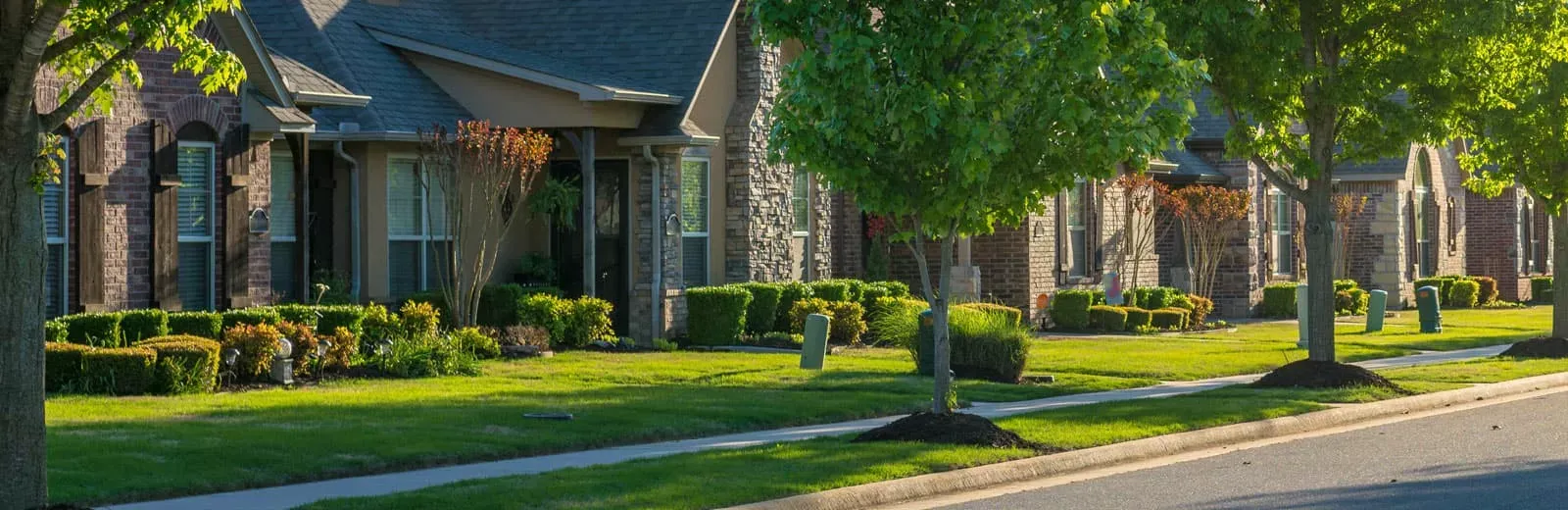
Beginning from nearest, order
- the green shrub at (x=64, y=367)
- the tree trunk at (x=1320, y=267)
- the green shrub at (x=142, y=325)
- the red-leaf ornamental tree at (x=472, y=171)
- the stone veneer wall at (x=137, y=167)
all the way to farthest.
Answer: the green shrub at (x=64, y=367) < the green shrub at (x=142, y=325) < the stone veneer wall at (x=137, y=167) < the tree trunk at (x=1320, y=267) < the red-leaf ornamental tree at (x=472, y=171)

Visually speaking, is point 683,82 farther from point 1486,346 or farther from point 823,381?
point 1486,346

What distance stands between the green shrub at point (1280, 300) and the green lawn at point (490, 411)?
13984 mm

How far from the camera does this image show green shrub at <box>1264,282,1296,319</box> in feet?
133

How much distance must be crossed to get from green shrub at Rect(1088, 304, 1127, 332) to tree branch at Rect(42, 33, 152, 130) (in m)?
25.2

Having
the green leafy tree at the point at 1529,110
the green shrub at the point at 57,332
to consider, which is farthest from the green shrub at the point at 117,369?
the green leafy tree at the point at 1529,110

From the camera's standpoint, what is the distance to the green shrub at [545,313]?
24.5m

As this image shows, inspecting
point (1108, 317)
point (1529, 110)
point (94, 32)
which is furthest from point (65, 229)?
point (1108, 317)

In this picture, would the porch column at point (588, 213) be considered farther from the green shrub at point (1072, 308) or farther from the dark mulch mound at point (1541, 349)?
the dark mulch mound at point (1541, 349)

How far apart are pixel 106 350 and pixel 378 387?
276 cm

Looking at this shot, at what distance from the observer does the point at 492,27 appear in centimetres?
2972

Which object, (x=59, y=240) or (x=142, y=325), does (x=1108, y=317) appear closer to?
(x=142, y=325)

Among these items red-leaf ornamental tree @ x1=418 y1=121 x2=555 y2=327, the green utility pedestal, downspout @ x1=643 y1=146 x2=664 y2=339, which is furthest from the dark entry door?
the green utility pedestal

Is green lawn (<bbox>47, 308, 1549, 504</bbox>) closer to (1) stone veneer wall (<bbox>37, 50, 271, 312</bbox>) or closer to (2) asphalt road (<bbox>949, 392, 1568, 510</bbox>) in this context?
(1) stone veneer wall (<bbox>37, 50, 271, 312</bbox>)

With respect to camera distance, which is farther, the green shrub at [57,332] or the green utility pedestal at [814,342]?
the green utility pedestal at [814,342]
